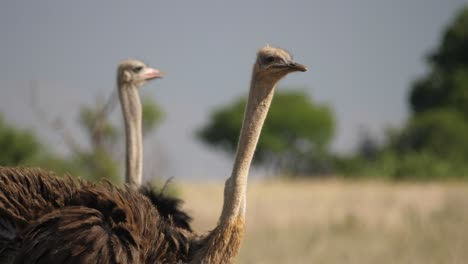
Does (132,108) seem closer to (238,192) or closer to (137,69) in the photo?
(137,69)

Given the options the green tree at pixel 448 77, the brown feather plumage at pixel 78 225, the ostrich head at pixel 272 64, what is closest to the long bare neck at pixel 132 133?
the brown feather plumage at pixel 78 225

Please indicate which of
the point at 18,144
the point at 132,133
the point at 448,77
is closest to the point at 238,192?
the point at 132,133

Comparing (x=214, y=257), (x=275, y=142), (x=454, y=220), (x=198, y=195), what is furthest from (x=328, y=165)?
(x=214, y=257)

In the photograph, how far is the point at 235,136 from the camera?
1912 inches

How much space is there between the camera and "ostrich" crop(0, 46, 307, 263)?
384 centimetres

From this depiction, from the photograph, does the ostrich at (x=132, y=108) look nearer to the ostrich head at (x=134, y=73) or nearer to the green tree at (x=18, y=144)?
the ostrich head at (x=134, y=73)

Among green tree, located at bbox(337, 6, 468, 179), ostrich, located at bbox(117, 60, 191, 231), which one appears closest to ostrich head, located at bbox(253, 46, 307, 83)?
ostrich, located at bbox(117, 60, 191, 231)

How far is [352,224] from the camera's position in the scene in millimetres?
12773

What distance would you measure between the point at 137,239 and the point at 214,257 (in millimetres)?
368

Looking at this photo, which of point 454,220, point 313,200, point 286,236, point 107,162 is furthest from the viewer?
point 313,200

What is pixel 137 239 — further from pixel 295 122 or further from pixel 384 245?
pixel 295 122

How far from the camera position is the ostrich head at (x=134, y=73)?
6121mm

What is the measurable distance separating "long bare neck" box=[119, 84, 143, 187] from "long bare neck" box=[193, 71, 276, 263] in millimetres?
1586

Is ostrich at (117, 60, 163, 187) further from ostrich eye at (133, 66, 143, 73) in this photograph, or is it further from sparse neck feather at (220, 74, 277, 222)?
sparse neck feather at (220, 74, 277, 222)
